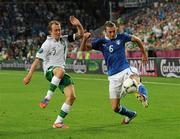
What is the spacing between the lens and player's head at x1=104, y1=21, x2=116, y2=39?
38.1 ft

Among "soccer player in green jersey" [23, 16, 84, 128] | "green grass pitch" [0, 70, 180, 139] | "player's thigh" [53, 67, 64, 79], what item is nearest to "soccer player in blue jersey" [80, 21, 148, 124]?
"soccer player in green jersey" [23, 16, 84, 128]

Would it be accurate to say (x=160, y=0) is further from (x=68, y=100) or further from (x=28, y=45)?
(x=68, y=100)

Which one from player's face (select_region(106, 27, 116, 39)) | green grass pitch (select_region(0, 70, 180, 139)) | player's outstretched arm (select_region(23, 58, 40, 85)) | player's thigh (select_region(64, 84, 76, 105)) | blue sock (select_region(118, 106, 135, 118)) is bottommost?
green grass pitch (select_region(0, 70, 180, 139))

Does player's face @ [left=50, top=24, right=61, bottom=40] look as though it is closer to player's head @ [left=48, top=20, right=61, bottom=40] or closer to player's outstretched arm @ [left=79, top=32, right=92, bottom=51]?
player's head @ [left=48, top=20, right=61, bottom=40]

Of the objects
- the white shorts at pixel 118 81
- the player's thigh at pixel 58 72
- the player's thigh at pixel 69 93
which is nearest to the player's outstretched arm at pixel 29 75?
the player's thigh at pixel 58 72

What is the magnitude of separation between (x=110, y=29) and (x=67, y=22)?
4636 cm

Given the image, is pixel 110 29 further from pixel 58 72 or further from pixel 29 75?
pixel 29 75

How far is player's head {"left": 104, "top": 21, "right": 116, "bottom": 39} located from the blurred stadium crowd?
24.0m

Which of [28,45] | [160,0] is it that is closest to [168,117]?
[160,0]

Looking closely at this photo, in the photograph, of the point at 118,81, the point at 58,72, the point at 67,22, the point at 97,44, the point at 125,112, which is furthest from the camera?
the point at 67,22

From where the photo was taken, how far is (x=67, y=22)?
190 ft

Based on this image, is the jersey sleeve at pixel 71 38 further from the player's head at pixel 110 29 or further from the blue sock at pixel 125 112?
the blue sock at pixel 125 112

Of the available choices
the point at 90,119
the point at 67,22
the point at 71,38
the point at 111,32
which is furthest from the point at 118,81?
the point at 67,22

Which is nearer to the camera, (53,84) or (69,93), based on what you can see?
(53,84)
